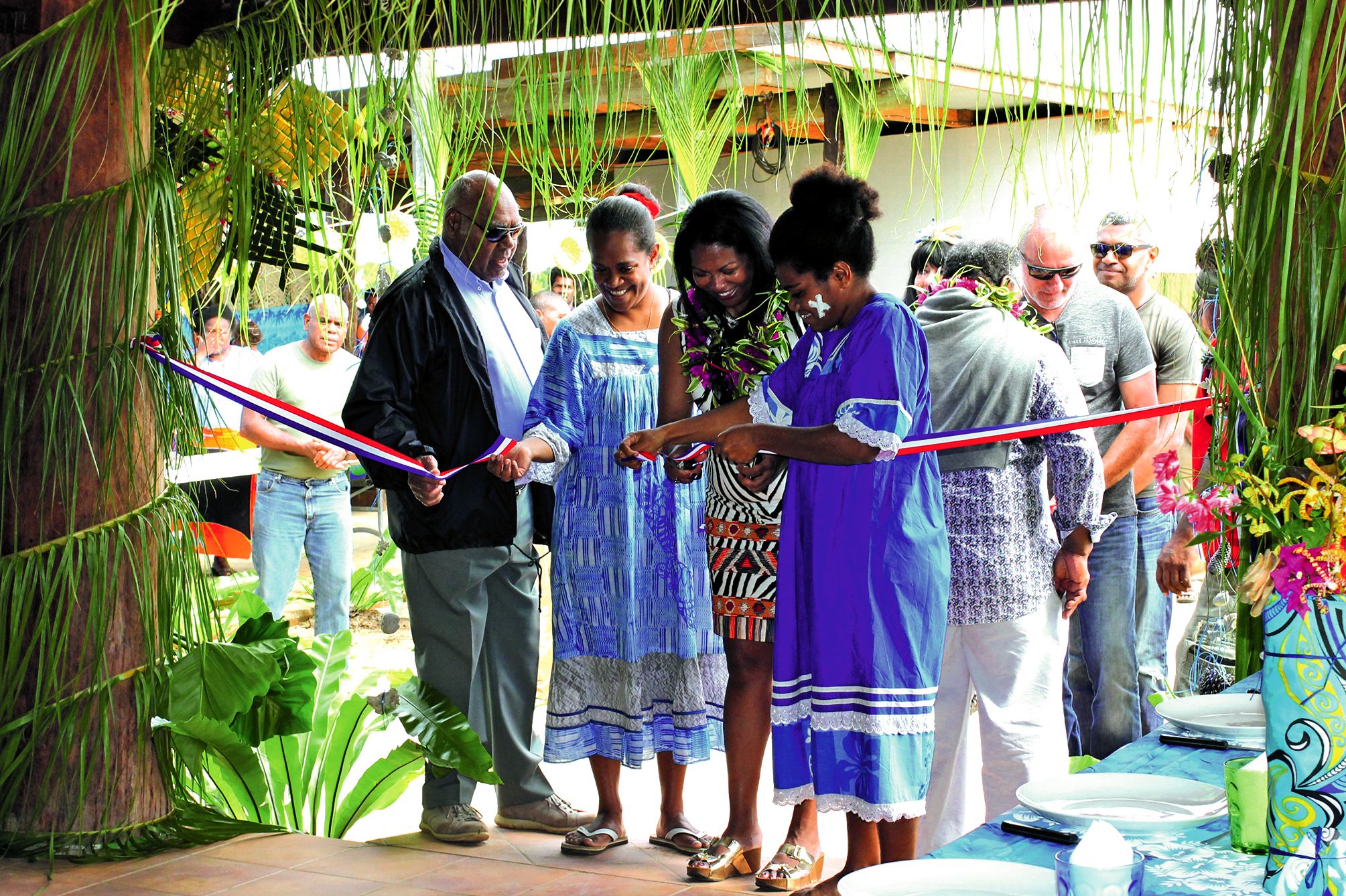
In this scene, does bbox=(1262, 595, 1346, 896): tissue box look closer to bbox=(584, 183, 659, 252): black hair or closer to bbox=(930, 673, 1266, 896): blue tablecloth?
bbox=(930, 673, 1266, 896): blue tablecloth

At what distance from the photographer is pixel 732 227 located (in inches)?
127

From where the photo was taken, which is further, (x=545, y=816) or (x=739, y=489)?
(x=545, y=816)

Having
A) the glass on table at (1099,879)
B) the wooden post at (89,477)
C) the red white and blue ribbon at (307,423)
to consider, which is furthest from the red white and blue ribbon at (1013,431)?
the glass on table at (1099,879)

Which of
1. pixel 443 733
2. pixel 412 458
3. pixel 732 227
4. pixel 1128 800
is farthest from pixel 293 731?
pixel 1128 800

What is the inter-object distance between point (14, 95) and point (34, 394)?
0.64 meters

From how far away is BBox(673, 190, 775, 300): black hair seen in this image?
3213 millimetres

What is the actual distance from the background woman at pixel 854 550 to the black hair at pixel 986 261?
2.42 feet

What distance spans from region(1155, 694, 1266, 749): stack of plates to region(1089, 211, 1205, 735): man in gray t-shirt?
1881mm

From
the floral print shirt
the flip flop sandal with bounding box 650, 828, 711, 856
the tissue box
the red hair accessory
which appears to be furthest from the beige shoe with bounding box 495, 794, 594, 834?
the tissue box

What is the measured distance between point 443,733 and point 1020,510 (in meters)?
1.63

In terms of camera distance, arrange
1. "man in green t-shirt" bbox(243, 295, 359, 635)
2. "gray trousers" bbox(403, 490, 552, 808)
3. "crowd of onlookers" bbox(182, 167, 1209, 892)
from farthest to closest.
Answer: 1. "man in green t-shirt" bbox(243, 295, 359, 635)
2. "gray trousers" bbox(403, 490, 552, 808)
3. "crowd of onlookers" bbox(182, 167, 1209, 892)

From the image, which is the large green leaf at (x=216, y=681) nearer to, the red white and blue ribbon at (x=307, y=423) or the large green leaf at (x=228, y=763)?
the large green leaf at (x=228, y=763)

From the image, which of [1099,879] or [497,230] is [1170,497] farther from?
[497,230]

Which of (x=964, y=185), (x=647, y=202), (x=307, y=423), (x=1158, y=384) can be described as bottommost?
(x=307, y=423)
